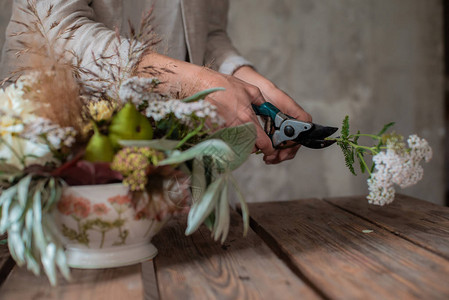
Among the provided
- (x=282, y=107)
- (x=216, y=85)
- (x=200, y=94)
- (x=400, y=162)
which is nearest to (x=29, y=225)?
(x=200, y=94)

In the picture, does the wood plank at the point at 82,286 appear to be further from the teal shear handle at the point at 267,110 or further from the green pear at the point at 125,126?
the teal shear handle at the point at 267,110

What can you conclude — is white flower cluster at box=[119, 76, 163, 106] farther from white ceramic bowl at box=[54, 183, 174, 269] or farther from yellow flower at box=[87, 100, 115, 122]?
white ceramic bowl at box=[54, 183, 174, 269]

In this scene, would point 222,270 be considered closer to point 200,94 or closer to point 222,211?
point 222,211

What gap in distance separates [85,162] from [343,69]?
8.29ft

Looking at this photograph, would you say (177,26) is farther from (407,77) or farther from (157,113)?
(407,77)

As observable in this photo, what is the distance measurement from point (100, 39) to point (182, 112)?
0.43 m

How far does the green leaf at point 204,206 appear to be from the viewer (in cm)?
58

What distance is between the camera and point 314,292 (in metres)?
0.54

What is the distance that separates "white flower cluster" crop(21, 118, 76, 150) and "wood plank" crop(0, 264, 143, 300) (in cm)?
18

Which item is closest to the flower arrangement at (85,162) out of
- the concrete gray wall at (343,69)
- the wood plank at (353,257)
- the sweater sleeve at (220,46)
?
the wood plank at (353,257)

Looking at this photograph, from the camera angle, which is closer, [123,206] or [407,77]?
[123,206]

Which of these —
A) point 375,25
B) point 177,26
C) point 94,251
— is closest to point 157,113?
point 94,251

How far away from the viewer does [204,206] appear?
586 mm

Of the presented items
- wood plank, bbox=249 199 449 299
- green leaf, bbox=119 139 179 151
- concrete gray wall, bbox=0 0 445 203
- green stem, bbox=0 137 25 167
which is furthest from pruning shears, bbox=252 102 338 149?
concrete gray wall, bbox=0 0 445 203
